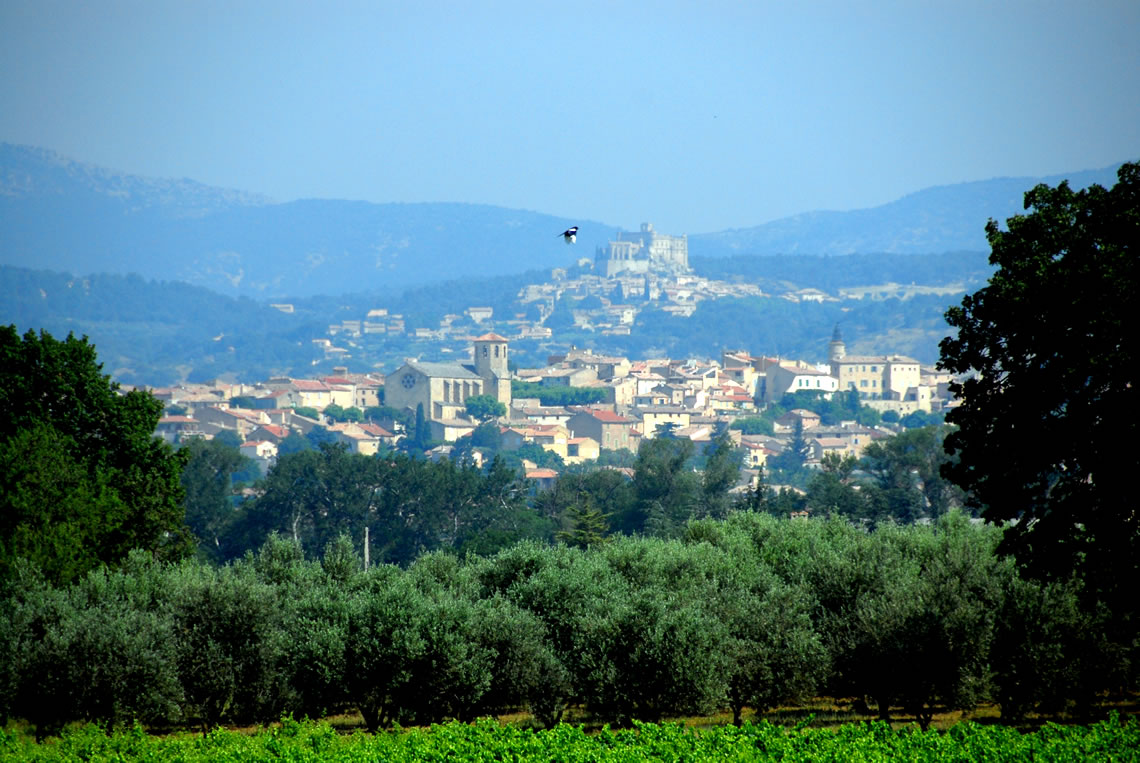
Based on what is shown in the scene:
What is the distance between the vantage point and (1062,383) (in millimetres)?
13750

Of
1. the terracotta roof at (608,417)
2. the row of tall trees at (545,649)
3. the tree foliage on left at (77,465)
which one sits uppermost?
the tree foliage on left at (77,465)

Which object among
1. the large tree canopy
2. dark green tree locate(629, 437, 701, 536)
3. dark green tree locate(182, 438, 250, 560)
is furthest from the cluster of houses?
the large tree canopy

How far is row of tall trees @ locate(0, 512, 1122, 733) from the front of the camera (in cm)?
1534

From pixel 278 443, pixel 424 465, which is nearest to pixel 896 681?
pixel 424 465

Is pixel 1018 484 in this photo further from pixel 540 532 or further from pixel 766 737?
pixel 540 532

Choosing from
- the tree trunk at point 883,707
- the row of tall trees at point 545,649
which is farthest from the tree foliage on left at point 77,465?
the tree trunk at point 883,707

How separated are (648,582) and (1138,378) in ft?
24.2

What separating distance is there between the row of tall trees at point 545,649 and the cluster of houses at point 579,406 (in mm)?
92489

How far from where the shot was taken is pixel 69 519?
70.6ft

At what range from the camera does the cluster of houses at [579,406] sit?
121m

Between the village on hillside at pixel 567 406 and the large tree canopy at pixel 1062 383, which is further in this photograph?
the village on hillside at pixel 567 406

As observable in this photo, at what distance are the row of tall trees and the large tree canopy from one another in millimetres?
1622

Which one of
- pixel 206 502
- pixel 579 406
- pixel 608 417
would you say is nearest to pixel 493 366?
pixel 579 406

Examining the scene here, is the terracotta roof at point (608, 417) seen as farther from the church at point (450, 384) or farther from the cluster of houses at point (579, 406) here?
the church at point (450, 384)
